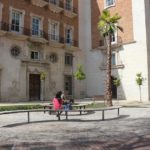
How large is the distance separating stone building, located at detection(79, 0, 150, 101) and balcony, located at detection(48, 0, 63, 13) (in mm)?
3855

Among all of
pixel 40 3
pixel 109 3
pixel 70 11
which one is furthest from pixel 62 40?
pixel 109 3

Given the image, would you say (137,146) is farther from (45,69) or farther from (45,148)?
(45,69)

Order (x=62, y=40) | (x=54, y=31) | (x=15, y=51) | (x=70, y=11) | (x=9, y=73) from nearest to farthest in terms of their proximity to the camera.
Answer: (x=9, y=73), (x=15, y=51), (x=54, y=31), (x=62, y=40), (x=70, y=11)

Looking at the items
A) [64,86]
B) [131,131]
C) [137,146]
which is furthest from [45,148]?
[64,86]

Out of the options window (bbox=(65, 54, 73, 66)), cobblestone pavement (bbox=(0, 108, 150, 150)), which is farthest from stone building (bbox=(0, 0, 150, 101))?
cobblestone pavement (bbox=(0, 108, 150, 150))

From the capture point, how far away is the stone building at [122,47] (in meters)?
31.1

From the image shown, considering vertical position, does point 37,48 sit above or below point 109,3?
below

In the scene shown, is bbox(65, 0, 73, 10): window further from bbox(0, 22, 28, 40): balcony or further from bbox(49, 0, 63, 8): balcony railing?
bbox(0, 22, 28, 40): balcony

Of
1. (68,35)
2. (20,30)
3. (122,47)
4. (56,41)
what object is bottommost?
(122,47)

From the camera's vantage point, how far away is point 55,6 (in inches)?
1297

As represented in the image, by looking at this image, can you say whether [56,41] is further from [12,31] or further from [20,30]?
[12,31]

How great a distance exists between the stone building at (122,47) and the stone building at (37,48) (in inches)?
63.4

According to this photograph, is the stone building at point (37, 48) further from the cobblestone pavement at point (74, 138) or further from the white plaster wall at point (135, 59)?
the cobblestone pavement at point (74, 138)

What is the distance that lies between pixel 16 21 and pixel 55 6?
204 inches
